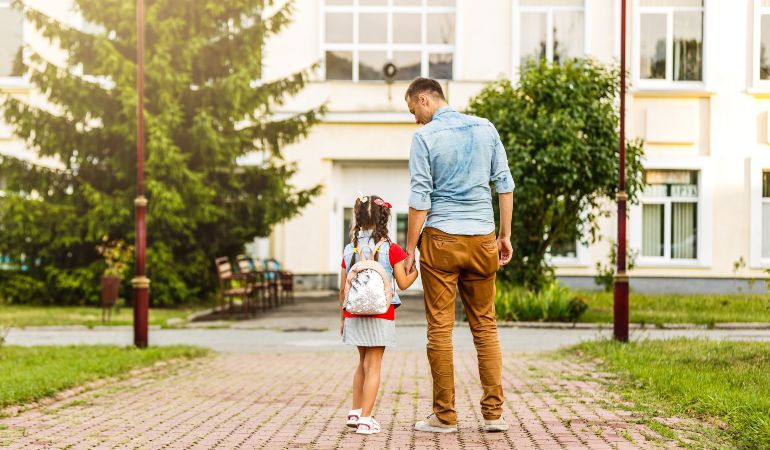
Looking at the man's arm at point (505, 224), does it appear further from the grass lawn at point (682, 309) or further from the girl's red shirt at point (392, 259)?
the grass lawn at point (682, 309)

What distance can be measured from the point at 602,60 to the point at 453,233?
2333 centimetres

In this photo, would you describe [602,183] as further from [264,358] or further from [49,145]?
[49,145]

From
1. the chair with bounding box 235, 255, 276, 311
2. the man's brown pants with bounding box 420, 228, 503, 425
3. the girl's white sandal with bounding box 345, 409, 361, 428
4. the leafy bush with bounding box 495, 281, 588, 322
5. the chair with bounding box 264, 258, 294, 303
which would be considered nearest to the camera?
the man's brown pants with bounding box 420, 228, 503, 425

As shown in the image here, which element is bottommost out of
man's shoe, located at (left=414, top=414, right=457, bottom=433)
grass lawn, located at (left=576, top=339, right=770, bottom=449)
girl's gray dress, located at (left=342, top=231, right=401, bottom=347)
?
man's shoe, located at (left=414, top=414, right=457, bottom=433)

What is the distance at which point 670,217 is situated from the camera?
29500 mm

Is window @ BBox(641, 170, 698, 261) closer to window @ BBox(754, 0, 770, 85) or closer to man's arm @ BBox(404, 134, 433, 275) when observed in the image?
window @ BBox(754, 0, 770, 85)

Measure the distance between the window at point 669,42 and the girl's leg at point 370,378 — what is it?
2282cm

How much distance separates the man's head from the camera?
739 cm

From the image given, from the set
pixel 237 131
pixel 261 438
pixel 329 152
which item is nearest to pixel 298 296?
pixel 329 152

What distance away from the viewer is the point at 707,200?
2917 cm

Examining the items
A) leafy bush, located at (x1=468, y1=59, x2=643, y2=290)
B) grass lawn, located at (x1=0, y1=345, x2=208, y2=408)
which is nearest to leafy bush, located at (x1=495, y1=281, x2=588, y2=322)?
leafy bush, located at (x1=468, y1=59, x2=643, y2=290)

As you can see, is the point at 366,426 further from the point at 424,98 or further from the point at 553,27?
the point at 553,27

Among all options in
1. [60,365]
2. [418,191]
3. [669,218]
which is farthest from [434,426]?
[669,218]

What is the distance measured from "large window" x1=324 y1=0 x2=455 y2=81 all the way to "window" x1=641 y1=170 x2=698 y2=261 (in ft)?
19.3
